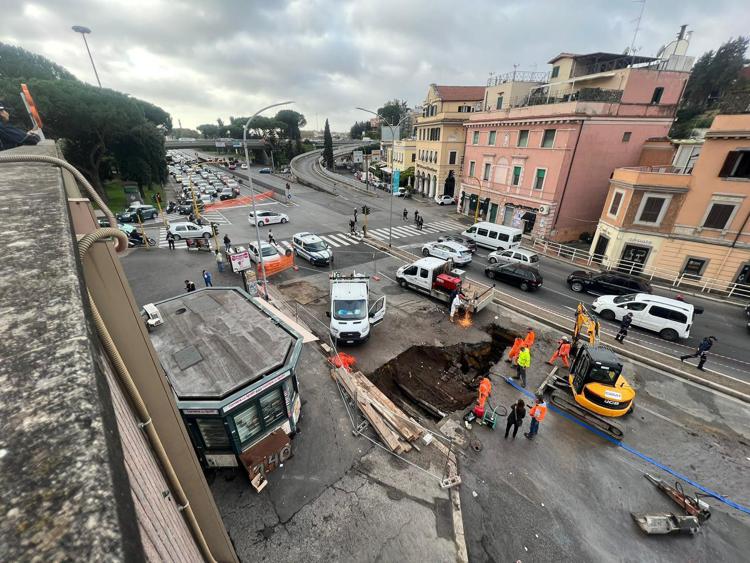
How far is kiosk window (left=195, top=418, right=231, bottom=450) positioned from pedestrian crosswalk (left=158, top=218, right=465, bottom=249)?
64.1 feet

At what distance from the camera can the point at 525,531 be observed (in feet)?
27.0

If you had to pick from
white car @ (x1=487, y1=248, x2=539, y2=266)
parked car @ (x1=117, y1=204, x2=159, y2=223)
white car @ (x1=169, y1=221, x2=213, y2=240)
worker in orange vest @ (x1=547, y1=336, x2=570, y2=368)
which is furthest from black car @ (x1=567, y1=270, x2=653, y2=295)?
parked car @ (x1=117, y1=204, x2=159, y2=223)

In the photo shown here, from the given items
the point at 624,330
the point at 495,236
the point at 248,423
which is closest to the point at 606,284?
the point at 624,330

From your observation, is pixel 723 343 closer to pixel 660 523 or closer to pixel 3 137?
pixel 660 523

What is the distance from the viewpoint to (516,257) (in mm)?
23359

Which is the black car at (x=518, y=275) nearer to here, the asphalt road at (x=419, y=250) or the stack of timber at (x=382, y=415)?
the asphalt road at (x=419, y=250)

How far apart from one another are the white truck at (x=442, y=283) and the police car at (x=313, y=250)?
597 centimetres

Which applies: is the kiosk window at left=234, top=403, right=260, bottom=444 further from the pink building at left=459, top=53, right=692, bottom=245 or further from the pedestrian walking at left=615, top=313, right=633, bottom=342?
the pink building at left=459, top=53, right=692, bottom=245

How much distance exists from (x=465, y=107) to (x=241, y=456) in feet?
159

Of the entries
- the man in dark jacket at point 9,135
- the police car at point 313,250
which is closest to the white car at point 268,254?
the police car at point 313,250

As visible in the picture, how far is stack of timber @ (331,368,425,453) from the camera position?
32.7 feet

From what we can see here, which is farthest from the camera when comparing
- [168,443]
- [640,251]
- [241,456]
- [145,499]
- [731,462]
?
[640,251]

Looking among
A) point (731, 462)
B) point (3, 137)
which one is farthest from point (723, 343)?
point (3, 137)

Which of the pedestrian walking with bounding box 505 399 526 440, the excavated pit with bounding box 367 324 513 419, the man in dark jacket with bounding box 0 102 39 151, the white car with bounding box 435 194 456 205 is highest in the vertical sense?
the man in dark jacket with bounding box 0 102 39 151
